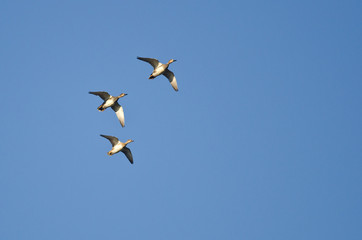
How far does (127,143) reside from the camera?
210 ft

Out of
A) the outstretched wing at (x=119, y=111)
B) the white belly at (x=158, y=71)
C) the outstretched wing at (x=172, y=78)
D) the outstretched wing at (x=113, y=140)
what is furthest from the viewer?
the outstretched wing at (x=172, y=78)

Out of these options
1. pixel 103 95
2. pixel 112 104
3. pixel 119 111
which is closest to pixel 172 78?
pixel 119 111

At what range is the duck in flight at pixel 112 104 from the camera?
63.9m

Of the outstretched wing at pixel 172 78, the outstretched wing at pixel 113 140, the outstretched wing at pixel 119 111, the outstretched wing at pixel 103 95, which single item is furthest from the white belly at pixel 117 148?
the outstretched wing at pixel 172 78

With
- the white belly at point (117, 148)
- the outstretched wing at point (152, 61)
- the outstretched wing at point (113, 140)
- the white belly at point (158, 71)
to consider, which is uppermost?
the outstretched wing at point (152, 61)

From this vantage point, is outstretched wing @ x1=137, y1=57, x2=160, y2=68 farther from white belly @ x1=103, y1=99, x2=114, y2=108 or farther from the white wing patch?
white belly @ x1=103, y1=99, x2=114, y2=108

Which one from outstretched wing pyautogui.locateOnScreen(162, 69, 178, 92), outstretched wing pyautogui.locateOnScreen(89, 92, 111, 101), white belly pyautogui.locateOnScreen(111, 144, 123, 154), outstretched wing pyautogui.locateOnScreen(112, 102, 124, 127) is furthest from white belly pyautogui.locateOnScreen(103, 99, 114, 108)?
outstretched wing pyautogui.locateOnScreen(162, 69, 178, 92)

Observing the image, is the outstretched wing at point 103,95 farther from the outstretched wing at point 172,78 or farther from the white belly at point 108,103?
the outstretched wing at point 172,78

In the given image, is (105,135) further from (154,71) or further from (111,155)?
(154,71)

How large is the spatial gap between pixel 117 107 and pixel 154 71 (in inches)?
202

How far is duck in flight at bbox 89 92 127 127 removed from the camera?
6388 centimetres

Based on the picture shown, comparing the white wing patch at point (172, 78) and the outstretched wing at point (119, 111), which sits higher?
the white wing patch at point (172, 78)

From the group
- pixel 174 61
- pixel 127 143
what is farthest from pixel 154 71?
pixel 127 143

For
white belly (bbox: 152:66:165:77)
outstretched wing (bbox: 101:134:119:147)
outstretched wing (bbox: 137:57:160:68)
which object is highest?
outstretched wing (bbox: 137:57:160:68)
